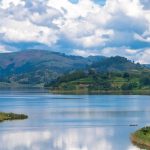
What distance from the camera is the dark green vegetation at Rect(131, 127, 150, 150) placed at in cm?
7839

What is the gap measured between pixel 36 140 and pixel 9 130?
55.0 ft

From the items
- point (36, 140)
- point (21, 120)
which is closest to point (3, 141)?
point (36, 140)

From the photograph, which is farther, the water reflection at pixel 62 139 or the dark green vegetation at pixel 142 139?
the water reflection at pixel 62 139

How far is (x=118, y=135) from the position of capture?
9581cm

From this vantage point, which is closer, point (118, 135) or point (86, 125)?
point (118, 135)

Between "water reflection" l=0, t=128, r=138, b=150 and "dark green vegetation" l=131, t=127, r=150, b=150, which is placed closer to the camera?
"dark green vegetation" l=131, t=127, r=150, b=150

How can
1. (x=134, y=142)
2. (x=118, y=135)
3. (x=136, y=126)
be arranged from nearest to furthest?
1. (x=134, y=142)
2. (x=118, y=135)
3. (x=136, y=126)

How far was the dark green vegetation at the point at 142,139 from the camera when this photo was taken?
7839 cm

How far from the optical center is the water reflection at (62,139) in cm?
8031

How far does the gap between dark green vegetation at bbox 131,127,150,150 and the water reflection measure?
1.80m

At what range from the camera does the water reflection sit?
8031cm

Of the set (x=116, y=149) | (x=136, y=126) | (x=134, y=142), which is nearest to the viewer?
(x=116, y=149)

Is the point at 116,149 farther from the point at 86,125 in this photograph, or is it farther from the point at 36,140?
the point at 86,125

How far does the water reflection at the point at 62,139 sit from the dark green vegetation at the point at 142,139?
5.91ft
